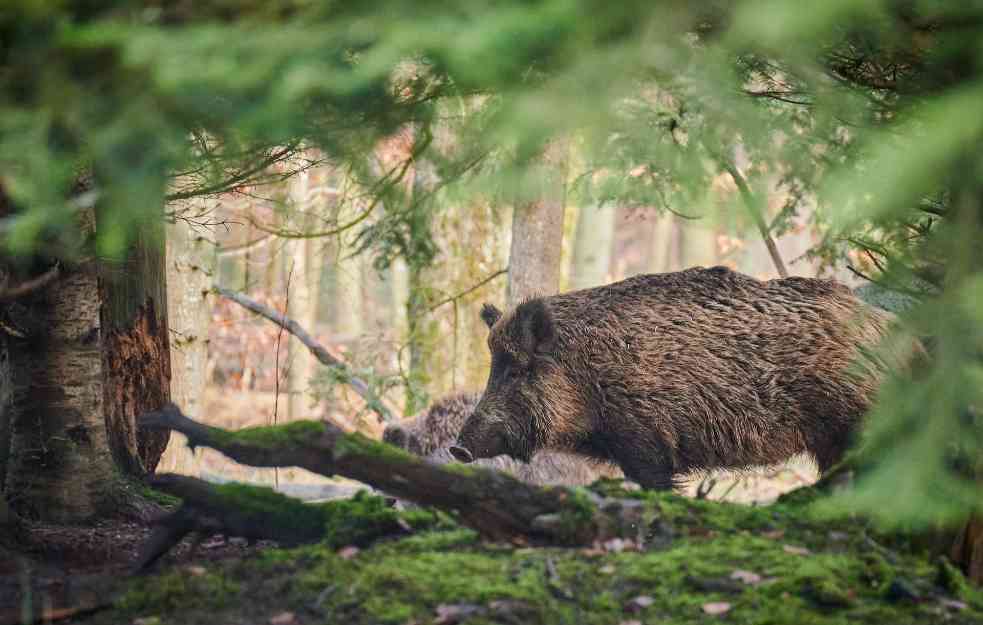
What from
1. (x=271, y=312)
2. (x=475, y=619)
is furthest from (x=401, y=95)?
(x=271, y=312)

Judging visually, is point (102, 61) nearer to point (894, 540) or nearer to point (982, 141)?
point (982, 141)

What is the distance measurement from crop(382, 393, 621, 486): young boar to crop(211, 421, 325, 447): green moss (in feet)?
13.2

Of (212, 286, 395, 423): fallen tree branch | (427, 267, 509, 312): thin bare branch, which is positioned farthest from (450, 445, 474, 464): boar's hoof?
(427, 267, 509, 312): thin bare branch

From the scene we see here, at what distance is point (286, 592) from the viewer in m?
4.59

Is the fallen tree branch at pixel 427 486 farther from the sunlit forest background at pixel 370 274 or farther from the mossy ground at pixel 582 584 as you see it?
the sunlit forest background at pixel 370 274

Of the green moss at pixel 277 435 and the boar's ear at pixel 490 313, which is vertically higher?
the boar's ear at pixel 490 313

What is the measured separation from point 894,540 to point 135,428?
4623 millimetres

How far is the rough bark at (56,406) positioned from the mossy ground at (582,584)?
1.55 metres

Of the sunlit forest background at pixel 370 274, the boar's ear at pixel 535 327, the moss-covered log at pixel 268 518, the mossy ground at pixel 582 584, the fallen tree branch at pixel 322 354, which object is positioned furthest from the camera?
the fallen tree branch at pixel 322 354

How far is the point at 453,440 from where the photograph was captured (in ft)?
28.6

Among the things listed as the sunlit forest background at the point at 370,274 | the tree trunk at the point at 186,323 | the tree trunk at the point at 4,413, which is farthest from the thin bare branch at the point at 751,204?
the tree trunk at the point at 186,323

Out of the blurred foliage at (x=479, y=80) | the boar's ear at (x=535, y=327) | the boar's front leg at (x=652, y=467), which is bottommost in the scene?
the boar's front leg at (x=652, y=467)

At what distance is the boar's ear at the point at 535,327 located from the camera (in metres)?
7.43

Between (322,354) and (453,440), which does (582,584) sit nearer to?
(453,440)
